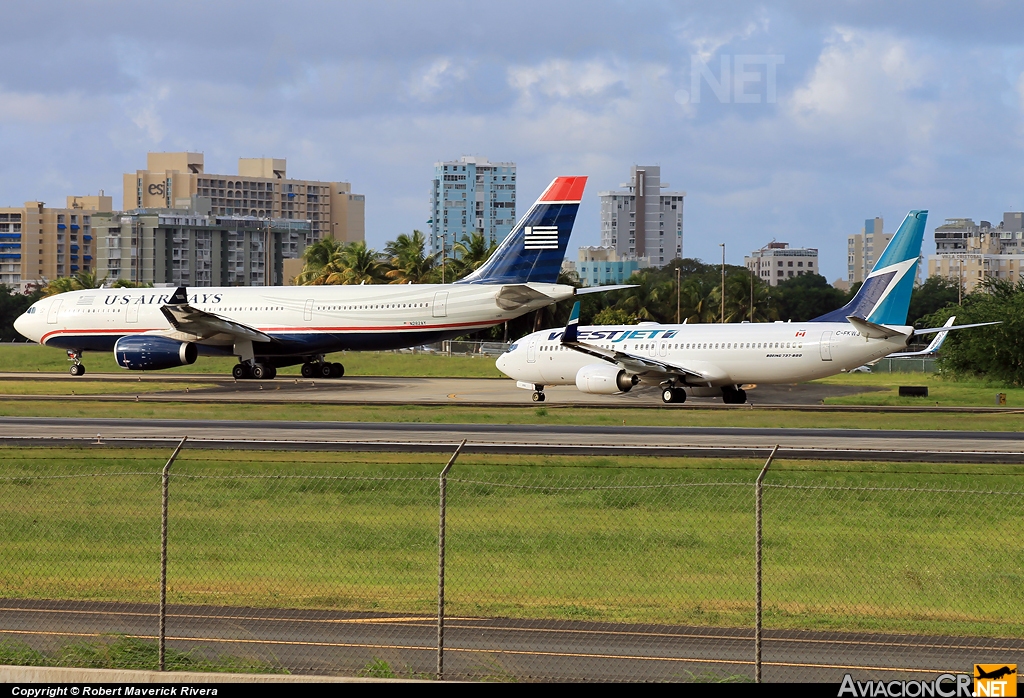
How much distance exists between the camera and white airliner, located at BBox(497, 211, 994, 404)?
41.5 metres

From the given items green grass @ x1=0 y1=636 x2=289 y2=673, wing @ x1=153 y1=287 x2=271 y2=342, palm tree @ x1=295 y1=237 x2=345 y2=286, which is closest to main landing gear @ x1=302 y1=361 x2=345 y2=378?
wing @ x1=153 y1=287 x2=271 y2=342

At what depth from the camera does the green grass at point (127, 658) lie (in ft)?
35.0

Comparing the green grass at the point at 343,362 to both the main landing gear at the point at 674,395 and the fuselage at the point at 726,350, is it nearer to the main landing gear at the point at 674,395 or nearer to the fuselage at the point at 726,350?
the fuselage at the point at 726,350

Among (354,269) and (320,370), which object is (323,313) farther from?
(354,269)

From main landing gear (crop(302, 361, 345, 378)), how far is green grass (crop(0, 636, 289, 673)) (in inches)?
1675

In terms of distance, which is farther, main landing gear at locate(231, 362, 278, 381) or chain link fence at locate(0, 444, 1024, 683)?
main landing gear at locate(231, 362, 278, 381)

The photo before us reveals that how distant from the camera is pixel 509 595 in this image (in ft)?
46.3

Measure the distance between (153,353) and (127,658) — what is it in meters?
40.0

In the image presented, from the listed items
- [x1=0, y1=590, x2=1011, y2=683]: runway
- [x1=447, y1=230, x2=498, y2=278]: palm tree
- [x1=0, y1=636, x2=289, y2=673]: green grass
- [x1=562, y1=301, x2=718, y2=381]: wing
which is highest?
[x1=447, y1=230, x2=498, y2=278]: palm tree

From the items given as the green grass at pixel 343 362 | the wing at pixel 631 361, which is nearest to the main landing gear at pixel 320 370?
the green grass at pixel 343 362

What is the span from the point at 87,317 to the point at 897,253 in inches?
1434

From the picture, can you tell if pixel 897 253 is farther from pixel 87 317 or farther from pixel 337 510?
pixel 87 317

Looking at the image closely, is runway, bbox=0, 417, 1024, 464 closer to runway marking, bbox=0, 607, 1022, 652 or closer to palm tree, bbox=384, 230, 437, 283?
runway marking, bbox=0, 607, 1022, 652

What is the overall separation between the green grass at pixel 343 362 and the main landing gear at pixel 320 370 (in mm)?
3728
